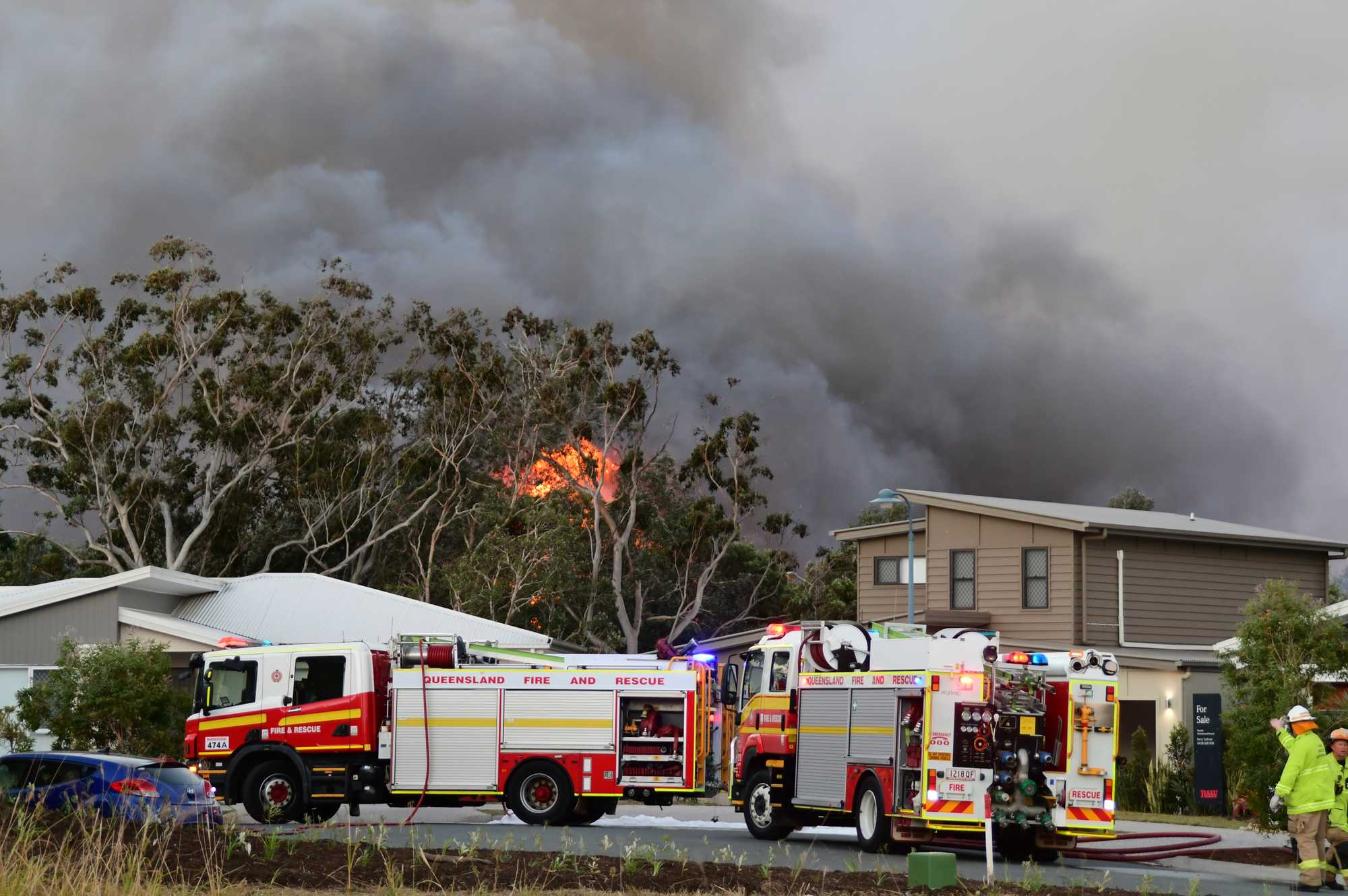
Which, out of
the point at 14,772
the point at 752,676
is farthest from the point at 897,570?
the point at 14,772

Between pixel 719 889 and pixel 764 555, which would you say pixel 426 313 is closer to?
pixel 764 555

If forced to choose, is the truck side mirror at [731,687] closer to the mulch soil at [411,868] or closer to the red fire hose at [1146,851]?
the red fire hose at [1146,851]

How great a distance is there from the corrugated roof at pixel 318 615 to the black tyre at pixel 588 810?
39.2ft

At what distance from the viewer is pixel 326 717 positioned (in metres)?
23.1

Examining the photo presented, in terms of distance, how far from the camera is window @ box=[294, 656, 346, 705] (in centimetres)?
2325

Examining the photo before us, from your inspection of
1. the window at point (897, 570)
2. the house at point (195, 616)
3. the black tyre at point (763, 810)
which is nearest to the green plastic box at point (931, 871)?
the black tyre at point (763, 810)

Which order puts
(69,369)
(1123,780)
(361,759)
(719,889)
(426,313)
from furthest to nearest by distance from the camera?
1. (426,313)
2. (69,369)
3. (1123,780)
4. (361,759)
5. (719,889)

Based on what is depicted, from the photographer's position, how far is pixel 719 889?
12578 mm

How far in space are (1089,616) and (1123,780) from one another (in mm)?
5215

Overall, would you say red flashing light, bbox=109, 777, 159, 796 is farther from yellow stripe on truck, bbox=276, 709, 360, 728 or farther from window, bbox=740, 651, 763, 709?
window, bbox=740, 651, 763, 709

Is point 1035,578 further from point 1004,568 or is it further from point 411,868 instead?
point 411,868

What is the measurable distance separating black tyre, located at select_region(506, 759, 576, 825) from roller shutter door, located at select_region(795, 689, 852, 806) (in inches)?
154

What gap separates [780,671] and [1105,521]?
1617cm

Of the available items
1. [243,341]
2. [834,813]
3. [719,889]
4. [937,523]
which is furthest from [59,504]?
[719,889]
